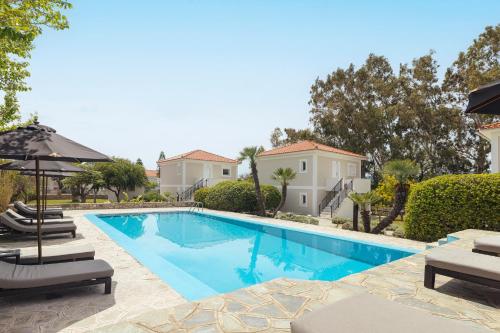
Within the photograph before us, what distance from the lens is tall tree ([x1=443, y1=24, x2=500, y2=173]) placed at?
25.2 metres

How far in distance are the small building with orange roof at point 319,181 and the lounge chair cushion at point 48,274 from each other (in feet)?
57.1

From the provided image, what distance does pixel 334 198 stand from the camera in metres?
22.1

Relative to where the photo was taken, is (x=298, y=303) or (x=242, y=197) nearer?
(x=298, y=303)

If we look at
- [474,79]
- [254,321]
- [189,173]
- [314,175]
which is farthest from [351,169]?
[254,321]

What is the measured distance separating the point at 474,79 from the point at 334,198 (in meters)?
15.8

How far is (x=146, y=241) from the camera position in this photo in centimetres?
1324

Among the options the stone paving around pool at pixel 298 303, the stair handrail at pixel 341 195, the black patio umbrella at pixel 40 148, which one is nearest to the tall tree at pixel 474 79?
the stair handrail at pixel 341 195

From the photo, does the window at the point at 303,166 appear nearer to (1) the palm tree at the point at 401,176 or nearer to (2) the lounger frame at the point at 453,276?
(1) the palm tree at the point at 401,176

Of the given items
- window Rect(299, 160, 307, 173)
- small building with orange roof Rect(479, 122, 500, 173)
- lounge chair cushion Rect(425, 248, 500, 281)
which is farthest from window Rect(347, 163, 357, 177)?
lounge chair cushion Rect(425, 248, 500, 281)

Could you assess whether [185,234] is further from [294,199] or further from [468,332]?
[468,332]

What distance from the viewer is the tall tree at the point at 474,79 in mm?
25206

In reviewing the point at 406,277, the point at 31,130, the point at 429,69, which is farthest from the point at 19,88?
the point at 429,69

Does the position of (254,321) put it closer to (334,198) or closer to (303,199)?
(334,198)

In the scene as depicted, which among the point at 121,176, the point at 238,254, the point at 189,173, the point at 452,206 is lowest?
the point at 238,254
